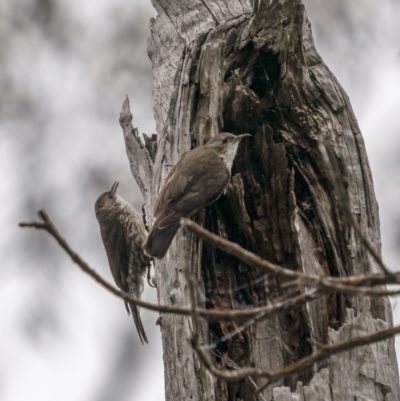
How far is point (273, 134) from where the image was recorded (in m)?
4.44

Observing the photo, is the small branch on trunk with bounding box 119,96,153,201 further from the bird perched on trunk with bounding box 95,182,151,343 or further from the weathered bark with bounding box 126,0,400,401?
the bird perched on trunk with bounding box 95,182,151,343

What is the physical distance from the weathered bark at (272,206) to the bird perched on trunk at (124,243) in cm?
174

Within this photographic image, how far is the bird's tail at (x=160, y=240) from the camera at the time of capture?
414cm

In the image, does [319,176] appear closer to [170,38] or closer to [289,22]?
[289,22]

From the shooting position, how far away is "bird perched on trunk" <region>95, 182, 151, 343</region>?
6.52 m

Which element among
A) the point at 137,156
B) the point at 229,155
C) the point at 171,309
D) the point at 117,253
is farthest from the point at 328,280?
the point at 117,253

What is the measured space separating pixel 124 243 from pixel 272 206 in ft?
8.98

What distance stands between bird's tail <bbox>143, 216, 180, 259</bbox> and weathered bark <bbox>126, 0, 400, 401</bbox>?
58 mm

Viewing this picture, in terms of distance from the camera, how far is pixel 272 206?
4180 mm

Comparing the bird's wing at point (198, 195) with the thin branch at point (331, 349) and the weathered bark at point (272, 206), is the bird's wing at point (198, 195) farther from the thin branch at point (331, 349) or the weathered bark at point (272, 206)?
the thin branch at point (331, 349)

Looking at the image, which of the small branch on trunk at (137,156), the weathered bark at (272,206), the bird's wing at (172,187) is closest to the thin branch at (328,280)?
the weathered bark at (272,206)

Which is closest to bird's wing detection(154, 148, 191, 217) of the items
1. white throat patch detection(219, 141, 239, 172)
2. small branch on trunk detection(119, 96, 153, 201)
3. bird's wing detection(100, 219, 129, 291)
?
white throat patch detection(219, 141, 239, 172)

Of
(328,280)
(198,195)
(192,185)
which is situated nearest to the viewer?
(328,280)

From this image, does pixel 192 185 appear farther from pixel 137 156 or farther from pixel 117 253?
pixel 117 253
